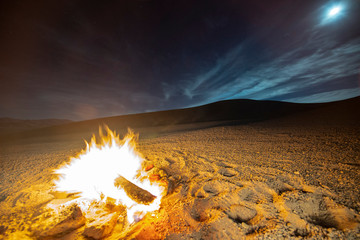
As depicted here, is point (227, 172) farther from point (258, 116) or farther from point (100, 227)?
point (258, 116)

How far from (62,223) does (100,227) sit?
0.63 m

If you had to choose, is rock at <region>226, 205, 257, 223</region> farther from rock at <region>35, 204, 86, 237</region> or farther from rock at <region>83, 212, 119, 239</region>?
rock at <region>35, 204, 86, 237</region>

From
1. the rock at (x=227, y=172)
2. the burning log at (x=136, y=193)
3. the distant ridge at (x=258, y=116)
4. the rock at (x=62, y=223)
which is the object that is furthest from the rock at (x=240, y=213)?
the distant ridge at (x=258, y=116)

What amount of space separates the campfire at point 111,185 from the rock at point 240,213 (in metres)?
1.27

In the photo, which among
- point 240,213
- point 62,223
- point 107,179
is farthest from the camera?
point 107,179

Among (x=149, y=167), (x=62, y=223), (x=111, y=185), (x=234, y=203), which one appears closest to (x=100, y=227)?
(x=62, y=223)

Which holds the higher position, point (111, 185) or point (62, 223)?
point (111, 185)

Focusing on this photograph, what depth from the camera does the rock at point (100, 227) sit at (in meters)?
2.00

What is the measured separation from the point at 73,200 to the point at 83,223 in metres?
0.85

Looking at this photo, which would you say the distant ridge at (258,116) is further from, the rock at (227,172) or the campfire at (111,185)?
the campfire at (111,185)

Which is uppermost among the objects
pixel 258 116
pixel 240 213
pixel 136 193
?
pixel 258 116

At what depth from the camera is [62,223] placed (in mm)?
2090

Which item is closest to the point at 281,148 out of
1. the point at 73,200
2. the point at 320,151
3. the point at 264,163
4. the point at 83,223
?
the point at 320,151

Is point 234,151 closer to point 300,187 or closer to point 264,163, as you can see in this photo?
point 264,163
